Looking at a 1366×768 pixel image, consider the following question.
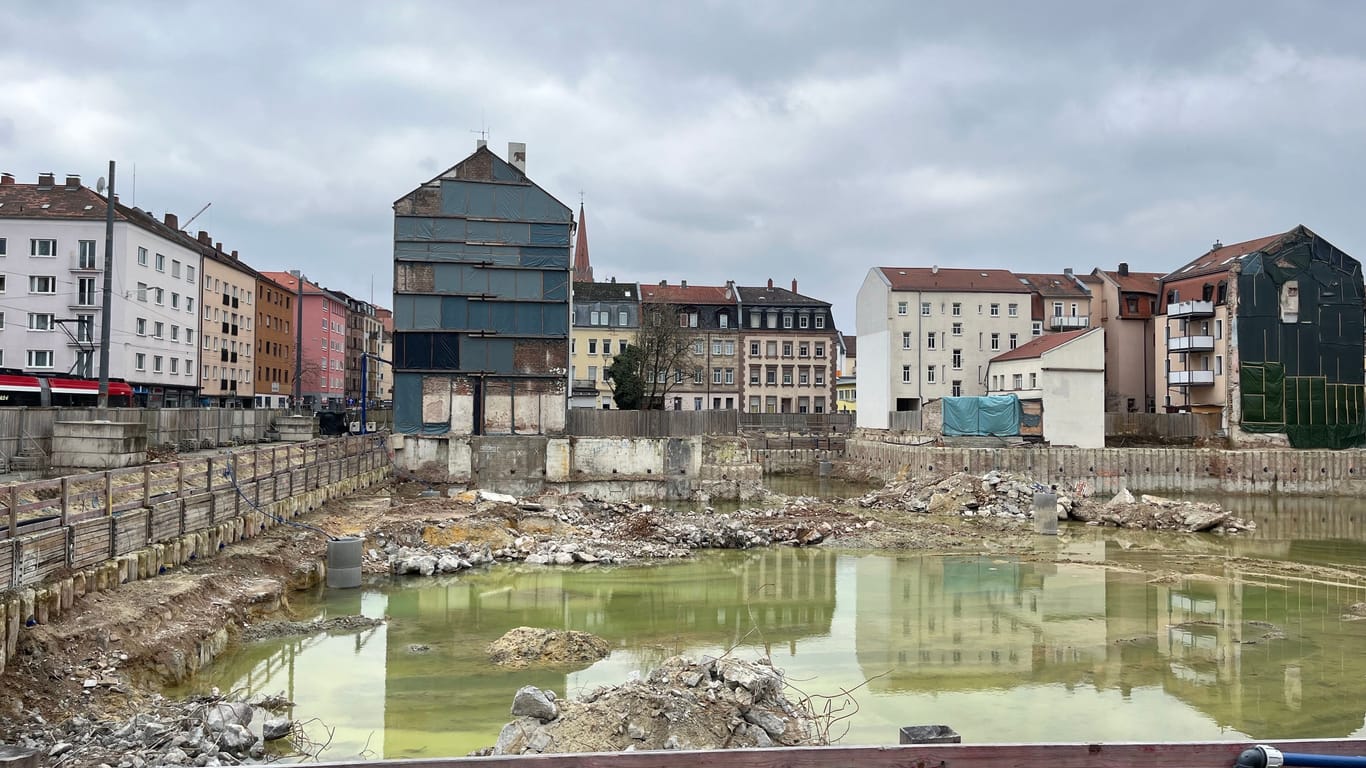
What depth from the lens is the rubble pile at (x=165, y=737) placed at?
27.3 ft

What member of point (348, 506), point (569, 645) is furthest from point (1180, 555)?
point (348, 506)

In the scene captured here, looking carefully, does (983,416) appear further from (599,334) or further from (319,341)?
(319,341)

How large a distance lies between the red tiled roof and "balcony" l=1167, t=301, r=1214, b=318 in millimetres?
2277

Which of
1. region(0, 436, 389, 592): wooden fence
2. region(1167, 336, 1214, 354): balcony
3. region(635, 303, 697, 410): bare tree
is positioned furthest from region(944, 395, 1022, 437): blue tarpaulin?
region(0, 436, 389, 592): wooden fence

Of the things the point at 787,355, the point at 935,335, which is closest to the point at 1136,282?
the point at 935,335

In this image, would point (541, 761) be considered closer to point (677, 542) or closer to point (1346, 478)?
point (677, 542)

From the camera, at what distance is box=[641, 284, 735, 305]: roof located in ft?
247

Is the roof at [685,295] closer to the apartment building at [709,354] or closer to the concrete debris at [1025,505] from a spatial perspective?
the apartment building at [709,354]

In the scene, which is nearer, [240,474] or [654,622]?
[654,622]

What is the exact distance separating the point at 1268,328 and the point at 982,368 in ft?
53.2

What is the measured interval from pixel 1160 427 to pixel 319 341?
77460 millimetres

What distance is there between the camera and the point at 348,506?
90.5 ft

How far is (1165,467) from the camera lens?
4606 cm

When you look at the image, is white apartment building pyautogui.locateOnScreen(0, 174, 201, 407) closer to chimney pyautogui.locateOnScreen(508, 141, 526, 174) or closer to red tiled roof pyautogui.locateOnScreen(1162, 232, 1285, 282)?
chimney pyautogui.locateOnScreen(508, 141, 526, 174)
